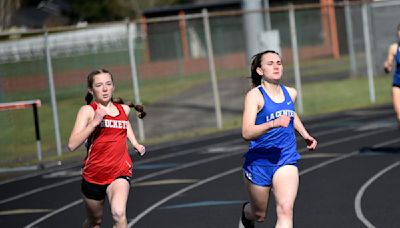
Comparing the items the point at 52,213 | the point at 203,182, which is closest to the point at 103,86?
the point at 52,213

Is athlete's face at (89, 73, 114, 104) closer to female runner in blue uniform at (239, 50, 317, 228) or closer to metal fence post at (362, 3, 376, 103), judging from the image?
female runner in blue uniform at (239, 50, 317, 228)

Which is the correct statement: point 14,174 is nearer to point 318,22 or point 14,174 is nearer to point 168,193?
point 168,193

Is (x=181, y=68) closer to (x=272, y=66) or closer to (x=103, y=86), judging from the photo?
(x=103, y=86)

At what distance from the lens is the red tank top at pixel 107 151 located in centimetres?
1007

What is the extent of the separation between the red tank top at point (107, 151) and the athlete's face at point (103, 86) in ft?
0.43

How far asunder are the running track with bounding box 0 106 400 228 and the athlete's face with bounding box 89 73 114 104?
9.39 ft

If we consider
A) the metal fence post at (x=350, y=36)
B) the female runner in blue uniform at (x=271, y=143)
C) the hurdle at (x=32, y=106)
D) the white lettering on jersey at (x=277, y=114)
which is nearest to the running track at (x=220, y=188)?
the hurdle at (x=32, y=106)

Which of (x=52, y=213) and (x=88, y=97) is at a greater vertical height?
(x=88, y=97)

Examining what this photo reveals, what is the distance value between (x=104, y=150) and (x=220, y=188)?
5.95 m

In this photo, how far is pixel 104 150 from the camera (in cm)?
1009

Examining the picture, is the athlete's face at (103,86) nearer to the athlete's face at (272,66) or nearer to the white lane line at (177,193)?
the athlete's face at (272,66)

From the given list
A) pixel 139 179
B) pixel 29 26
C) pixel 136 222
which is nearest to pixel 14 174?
pixel 139 179

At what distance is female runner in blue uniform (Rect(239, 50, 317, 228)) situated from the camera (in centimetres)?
926

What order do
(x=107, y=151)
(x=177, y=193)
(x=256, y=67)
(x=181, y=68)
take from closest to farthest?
1. (x=256, y=67)
2. (x=107, y=151)
3. (x=177, y=193)
4. (x=181, y=68)
